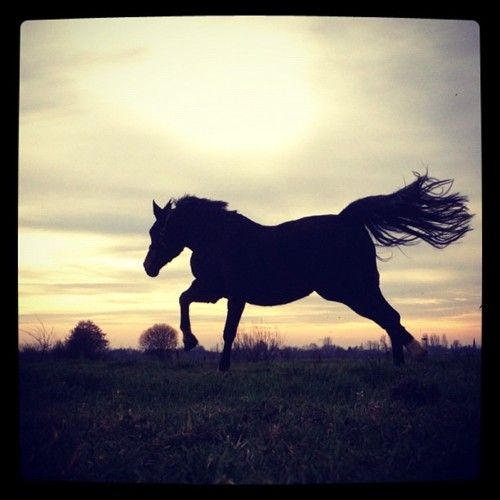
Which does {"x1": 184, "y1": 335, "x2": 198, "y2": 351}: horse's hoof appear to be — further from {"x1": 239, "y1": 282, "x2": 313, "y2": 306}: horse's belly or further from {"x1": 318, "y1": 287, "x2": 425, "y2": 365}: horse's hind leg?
{"x1": 318, "y1": 287, "x2": 425, "y2": 365}: horse's hind leg

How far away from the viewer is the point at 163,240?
16.0ft

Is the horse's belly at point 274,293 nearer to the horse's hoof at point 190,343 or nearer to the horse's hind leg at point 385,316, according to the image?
the horse's hind leg at point 385,316

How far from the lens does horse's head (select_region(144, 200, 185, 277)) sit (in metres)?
4.27

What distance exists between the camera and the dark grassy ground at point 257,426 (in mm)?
2770

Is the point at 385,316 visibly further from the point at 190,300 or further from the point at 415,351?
the point at 190,300

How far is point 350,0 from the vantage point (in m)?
2.99

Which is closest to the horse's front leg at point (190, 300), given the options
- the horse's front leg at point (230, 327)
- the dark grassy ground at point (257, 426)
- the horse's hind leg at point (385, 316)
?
the horse's front leg at point (230, 327)

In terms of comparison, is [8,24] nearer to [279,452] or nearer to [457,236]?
[279,452]

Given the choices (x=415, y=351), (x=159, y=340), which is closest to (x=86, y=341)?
(x=159, y=340)

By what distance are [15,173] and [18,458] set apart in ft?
5.74

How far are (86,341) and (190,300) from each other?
130cm

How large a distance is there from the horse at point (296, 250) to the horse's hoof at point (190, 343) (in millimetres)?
12

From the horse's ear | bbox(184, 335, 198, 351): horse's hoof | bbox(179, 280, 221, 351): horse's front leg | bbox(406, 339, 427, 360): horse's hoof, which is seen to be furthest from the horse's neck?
bbox(406, 339, 427, 360): horse's hoof

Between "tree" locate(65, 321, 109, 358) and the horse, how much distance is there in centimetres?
84
